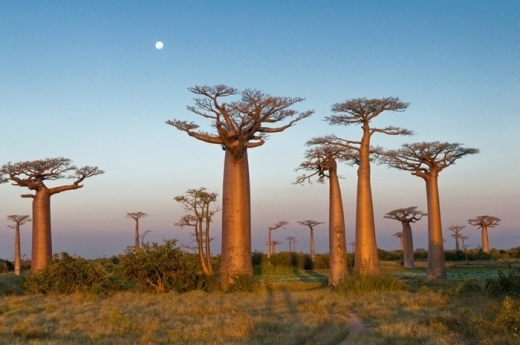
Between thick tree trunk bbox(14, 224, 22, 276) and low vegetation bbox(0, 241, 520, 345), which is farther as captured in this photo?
thick tree trunk bbox(14, 224, 22, 276)

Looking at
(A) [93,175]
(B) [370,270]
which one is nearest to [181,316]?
(B) [370,270]

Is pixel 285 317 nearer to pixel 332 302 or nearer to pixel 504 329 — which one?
pixel 332 302

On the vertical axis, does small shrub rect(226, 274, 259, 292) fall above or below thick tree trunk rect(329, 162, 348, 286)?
below

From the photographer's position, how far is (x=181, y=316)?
9.94 metres

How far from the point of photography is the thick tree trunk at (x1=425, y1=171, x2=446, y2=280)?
2064 centimetres

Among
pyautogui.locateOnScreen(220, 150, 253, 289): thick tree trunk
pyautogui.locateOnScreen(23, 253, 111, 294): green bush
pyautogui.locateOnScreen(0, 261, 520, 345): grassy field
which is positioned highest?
pyautogui.locateOnScreen(220, 150, 253, 289): thick tree trunk

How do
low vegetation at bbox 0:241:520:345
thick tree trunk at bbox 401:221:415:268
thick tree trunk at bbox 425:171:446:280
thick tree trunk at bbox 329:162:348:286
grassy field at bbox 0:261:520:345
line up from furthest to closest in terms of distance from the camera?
thick tree trunk at bbox 401:221:415:268, thick tree trunk at bbox 425:171:446:280, thick tree trunk at bbox 329:162:348:286, low vegetation at bbox 0:241:520:345, grassy field at bbox 0:261:520:345

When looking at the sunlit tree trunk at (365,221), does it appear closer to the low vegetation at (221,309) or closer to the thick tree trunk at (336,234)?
the thick tree trunk at (336,234)

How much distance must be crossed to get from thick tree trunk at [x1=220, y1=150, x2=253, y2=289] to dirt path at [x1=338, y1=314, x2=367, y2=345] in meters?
5.74

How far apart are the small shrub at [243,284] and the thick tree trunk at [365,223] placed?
327cm

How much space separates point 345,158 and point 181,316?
31.4 feet

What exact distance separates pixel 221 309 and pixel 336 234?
7.17 meters

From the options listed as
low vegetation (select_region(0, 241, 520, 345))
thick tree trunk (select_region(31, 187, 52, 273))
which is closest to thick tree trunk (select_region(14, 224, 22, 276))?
thick tree trunk (select_region(31, 187, 52, 273))

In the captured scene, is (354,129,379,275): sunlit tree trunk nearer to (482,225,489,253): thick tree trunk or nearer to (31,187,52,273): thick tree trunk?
(31,187,52,273): thick tree trunk
